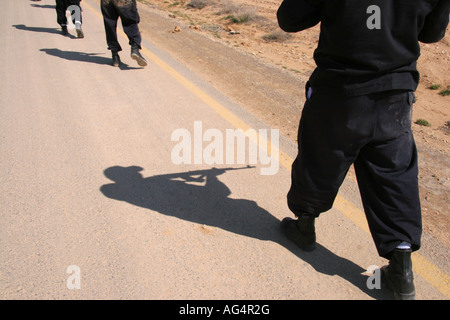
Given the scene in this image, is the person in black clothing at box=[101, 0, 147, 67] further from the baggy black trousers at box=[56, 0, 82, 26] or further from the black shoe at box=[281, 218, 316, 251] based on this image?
the black shoe at box=[281, 218, 316, 251]

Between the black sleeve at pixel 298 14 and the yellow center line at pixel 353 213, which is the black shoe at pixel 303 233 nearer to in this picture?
the yellow center line at pixel 353 213

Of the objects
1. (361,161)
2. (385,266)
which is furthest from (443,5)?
(385,266)

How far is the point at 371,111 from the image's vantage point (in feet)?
6.68

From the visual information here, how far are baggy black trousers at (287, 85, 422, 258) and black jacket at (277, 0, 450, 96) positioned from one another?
0.09 meters

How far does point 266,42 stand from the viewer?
34.5 feet

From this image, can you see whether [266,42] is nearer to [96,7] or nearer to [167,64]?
[167,64]

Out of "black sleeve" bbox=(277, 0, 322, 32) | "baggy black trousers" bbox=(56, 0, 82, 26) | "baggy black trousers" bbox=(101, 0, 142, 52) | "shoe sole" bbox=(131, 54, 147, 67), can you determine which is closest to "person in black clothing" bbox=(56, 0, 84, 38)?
"baggy black trousers" bbox=(56, 0, 82, 26)

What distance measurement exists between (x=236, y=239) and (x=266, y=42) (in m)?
8.69

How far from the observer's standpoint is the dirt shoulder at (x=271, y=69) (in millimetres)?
3885

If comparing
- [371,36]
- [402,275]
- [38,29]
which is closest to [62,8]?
[38,29]

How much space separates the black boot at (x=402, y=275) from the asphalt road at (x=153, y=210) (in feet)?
0.37
